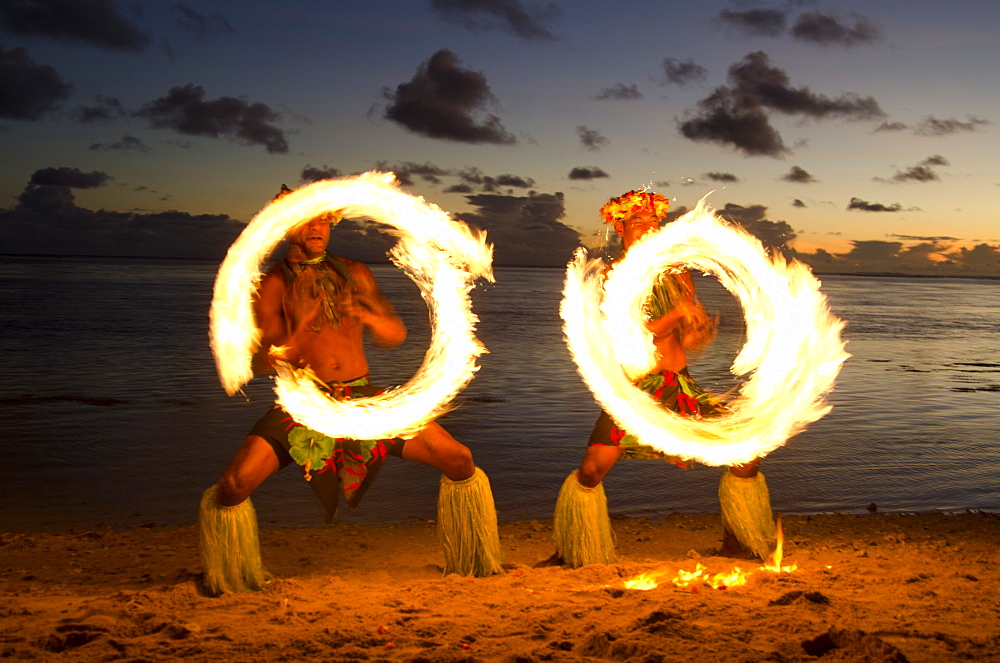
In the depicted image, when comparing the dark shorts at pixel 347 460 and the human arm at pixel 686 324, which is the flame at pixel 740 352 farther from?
the dark shorts at pixel 347 460

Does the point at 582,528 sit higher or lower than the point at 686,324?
lower

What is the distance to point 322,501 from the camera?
4902 millimetres

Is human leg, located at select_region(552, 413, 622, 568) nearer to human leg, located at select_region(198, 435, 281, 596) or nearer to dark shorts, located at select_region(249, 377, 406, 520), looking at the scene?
dark shorts, located at select_region(249, 377, 406, 520)

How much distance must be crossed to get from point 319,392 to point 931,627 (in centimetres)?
333

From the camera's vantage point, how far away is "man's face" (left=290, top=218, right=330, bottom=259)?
503cm

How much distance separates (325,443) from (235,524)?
2.17 feet

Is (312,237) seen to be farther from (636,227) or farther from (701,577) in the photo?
(701,577)

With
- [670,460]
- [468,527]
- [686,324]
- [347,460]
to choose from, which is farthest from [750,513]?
[347,460]

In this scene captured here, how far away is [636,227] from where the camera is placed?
5559 millimetres

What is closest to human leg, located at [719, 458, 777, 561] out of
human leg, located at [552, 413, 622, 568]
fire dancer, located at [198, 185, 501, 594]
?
human leg, located at [552, 413, 622, 568]

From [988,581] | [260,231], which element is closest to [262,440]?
[260,231]

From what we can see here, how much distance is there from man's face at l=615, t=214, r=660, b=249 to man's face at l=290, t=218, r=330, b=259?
1.94m

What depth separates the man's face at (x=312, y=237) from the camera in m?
5.03

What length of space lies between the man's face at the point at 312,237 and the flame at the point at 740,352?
4.96 feet
